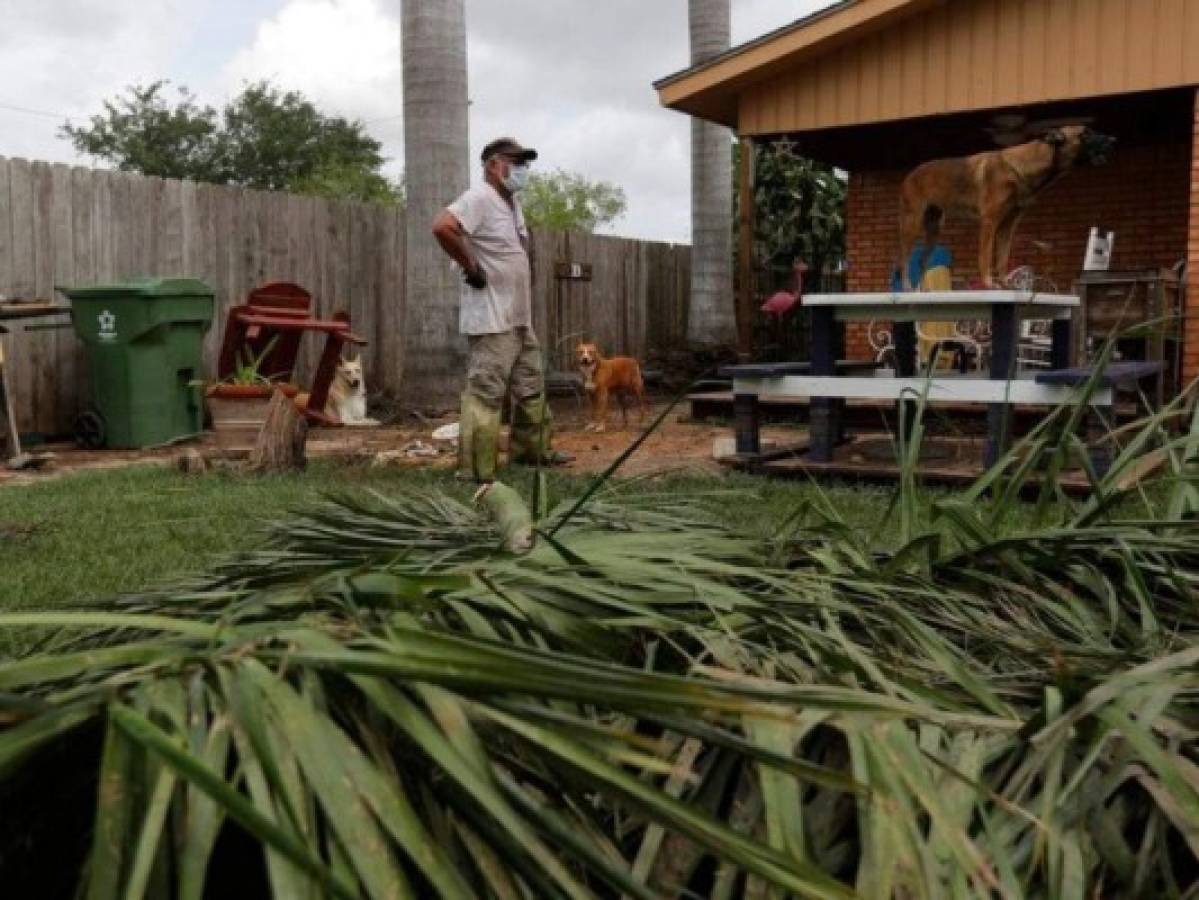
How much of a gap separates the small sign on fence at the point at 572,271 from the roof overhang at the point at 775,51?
16.3 feet

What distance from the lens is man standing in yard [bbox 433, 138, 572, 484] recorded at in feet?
26.8

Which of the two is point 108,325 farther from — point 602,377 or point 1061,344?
point 1061,344

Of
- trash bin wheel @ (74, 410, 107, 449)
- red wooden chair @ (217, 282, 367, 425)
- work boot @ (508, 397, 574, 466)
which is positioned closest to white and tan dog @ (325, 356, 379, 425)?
red wooden chair @ (217, 282, 367, 425)

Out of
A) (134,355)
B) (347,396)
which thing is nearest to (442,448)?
(134,355)

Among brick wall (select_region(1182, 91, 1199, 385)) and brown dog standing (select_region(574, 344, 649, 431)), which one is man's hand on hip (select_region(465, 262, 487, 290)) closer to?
brown dog standing (select_region(574, 344, 649, 431))

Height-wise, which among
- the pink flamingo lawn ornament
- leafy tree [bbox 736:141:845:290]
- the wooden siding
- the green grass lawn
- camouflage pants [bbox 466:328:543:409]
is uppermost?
the wooden siding

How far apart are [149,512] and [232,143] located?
4175 centimetres

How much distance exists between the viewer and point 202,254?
12367mm

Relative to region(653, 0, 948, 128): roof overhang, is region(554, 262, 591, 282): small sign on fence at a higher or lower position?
lower

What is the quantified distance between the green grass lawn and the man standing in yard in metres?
0.42

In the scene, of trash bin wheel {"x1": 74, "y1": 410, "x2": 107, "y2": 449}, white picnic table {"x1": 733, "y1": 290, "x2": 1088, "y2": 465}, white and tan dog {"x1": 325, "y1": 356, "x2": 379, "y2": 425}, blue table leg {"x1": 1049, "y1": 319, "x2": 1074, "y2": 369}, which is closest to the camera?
white picnic table {"x1": 733, "y1": 290, "x2": 1088, "y2": 465}

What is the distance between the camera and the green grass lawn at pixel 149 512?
183 inches

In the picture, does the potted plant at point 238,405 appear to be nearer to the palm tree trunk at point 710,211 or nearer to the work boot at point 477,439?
the work boot at point 477,439

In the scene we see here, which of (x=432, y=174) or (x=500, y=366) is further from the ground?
(x=432, y=174)
